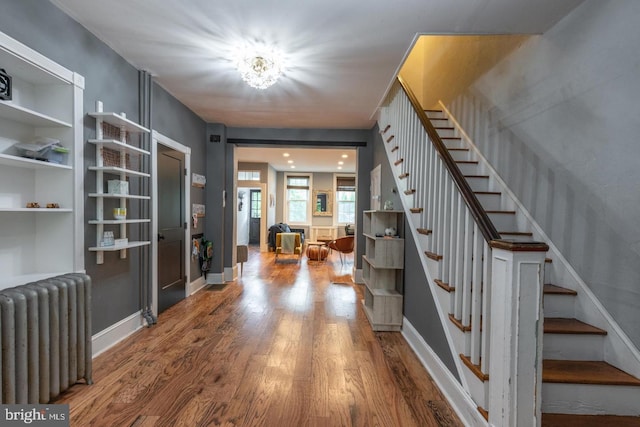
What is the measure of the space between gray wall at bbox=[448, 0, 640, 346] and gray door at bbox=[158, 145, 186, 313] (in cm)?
377

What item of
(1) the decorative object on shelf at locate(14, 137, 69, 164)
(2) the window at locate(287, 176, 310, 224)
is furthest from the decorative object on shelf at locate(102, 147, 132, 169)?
(2) the window at locate(287, 176, 310, 224)

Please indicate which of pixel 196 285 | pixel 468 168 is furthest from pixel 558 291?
pixel 196 285

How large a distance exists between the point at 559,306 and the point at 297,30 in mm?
2800

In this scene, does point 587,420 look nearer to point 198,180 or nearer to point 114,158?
point 114,158

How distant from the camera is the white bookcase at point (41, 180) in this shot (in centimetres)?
189

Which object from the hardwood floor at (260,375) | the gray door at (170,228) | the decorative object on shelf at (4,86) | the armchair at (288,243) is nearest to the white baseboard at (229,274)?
the gray door at (170,228)

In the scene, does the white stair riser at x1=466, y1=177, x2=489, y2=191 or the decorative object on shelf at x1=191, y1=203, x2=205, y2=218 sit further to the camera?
the decorative object on shelf at x1=191, y1=203, x2=205, y2=218

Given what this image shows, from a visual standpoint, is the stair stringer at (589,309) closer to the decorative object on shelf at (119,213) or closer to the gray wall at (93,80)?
the decorative object on shelf at (119,213)

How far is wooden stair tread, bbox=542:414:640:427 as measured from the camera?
60.7 inches

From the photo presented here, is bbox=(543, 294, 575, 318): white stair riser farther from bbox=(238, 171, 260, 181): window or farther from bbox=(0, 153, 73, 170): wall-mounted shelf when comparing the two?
bbox=(238, 171, 260, 181): window

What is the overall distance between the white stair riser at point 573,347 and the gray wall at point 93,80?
3374 millimetres

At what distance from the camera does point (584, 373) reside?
5.44ft

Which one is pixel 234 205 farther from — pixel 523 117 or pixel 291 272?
pixel 523 117

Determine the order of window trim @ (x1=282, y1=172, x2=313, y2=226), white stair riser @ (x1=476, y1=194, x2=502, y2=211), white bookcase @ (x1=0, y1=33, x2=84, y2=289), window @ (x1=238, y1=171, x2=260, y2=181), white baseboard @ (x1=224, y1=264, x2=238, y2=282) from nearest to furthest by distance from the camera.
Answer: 1. white bookcase @ (x1=0, y1=33, x2=84, y2=289)
2. white stair riser @ (x1=476, y1=194, x2=502, y2=211)
3. white baseboard @ (x1=224, y1=264, x2=238, y2=282)
4. window @ (x1=238, y1=171, x2=260, y2=181)
5. window trim @ (x1=282, y1=172, x2=313, y2=226)
